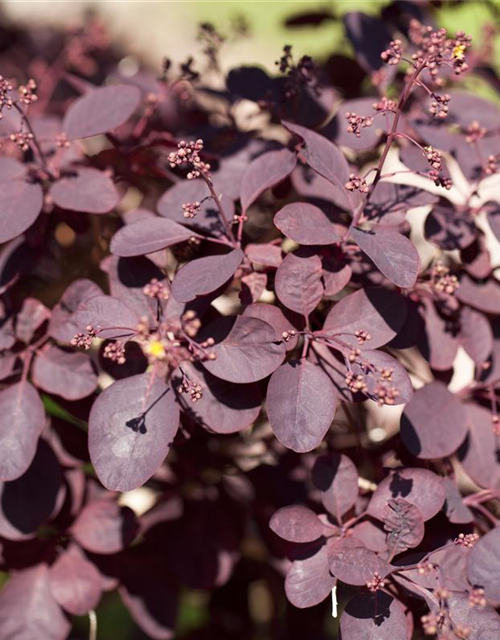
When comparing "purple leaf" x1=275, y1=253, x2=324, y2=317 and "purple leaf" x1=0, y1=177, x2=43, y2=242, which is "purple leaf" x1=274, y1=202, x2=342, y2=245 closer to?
"purple leaf" x1=275, y1=253, x2=324, y2=317

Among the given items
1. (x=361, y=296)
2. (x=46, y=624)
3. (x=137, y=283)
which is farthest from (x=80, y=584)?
(x=361, y=296)

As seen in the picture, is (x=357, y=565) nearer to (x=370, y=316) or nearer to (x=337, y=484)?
(x=337, y=484)

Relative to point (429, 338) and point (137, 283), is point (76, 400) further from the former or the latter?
point (429, 338)

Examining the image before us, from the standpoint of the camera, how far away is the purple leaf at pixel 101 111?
979 millimetres

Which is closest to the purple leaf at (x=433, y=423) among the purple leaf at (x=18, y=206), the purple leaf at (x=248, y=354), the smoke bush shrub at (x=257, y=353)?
the smoke bush shrub at (x=257, y=353)

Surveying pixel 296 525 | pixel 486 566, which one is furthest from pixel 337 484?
pixel 486 566

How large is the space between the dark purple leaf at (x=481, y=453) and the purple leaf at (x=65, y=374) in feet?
1.66

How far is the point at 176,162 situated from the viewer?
31.5 inches

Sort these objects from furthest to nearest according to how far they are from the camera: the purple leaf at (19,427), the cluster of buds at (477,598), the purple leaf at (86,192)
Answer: the purple leaf at (86,192), the purple leaf at (19,427), the cluster of buds at (477,598)

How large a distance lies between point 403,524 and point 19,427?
468 mm

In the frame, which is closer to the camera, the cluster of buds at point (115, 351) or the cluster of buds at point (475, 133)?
the cluster of buds at point (115, 351)

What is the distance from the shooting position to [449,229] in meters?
0.97

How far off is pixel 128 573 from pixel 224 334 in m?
0.51

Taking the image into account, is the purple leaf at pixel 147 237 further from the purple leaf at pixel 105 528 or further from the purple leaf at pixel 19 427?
the purple leaf at pixel 105 528
